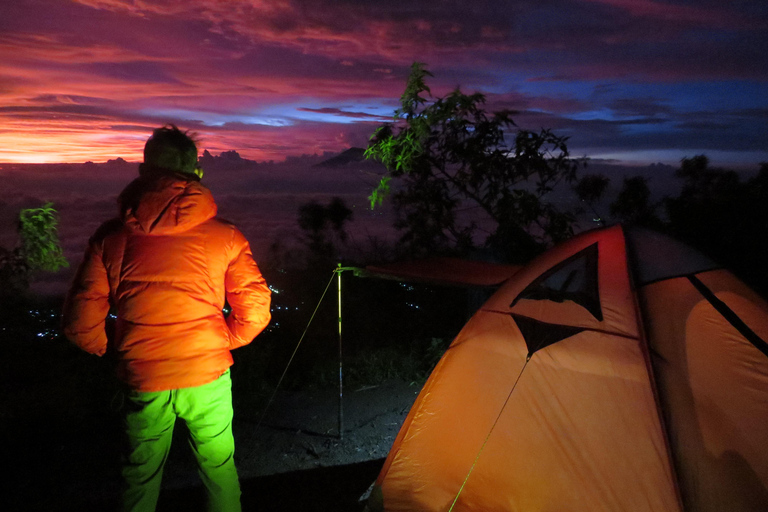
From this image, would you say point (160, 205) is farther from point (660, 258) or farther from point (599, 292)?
point (660, 258)

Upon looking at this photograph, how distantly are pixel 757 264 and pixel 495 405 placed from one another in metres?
4.64

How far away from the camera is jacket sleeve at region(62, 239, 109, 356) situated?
2488 mm

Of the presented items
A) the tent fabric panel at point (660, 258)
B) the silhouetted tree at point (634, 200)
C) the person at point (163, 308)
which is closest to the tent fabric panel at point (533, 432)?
the tent fabric panel at point (660, 258)

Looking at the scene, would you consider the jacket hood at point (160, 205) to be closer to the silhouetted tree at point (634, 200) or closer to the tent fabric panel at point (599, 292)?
the tent fabric panel at point (599, 292)

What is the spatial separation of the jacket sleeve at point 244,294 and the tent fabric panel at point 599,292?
1.51 metres

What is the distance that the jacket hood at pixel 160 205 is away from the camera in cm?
241

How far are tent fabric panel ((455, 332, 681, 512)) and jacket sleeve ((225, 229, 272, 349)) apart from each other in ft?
5.13

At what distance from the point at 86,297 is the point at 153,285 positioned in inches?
13.2

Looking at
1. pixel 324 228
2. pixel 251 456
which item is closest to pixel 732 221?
pixel 251 456

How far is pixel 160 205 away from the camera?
2.42 metres

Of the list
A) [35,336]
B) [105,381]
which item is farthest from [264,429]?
[35,336]

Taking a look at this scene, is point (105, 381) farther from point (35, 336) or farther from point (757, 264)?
point (757, 264)

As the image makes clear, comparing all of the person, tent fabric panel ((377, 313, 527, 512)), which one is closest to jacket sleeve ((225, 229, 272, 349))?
the person

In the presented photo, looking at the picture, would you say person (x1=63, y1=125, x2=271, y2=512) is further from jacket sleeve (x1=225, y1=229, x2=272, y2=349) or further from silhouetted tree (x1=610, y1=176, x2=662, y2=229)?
silhouetted tree (x1=610, y1=176, x2=662, y2=229)
